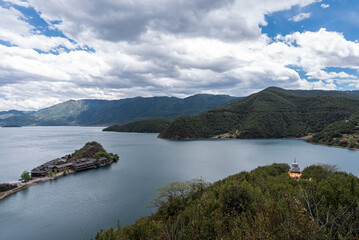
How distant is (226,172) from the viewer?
228 feet

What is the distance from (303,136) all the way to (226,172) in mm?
168641

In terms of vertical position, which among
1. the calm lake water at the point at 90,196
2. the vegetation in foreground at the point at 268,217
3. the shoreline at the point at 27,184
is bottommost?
the calm lake water at the point at 90,196

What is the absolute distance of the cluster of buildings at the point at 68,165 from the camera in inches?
2730

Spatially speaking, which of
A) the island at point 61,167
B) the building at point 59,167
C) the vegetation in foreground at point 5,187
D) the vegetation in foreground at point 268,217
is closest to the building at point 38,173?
Result: the island at point 61,167

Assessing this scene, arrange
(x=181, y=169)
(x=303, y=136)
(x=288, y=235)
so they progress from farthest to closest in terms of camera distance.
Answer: (x=303, y=136)
(x=181, y=169)
(x=288, y=235)

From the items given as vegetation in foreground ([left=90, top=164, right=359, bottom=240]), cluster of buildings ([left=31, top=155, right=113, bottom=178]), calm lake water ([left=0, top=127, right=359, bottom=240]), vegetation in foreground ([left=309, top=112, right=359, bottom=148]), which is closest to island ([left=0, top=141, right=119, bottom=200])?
cluster of buildings ([left=31, top=155, right=113, bottom=178])

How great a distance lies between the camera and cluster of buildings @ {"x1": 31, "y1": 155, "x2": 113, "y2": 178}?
6933 centimetres

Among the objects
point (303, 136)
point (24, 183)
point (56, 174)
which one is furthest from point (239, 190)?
point (303, 136)

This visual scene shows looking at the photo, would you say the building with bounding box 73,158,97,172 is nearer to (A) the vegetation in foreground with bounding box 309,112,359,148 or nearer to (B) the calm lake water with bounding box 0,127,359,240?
(B) the calm lake water with bounding box 0,127,359,240

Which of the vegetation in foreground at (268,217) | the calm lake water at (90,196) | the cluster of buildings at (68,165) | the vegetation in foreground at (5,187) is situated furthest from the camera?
the cluster of buildings at (68,165)

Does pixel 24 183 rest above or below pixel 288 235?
below

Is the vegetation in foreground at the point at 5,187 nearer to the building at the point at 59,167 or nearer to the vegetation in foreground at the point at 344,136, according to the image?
the building at the point at 59,167

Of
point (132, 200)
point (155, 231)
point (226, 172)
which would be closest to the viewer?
point (155, 231)

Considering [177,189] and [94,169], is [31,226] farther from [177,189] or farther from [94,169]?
[94,169]
